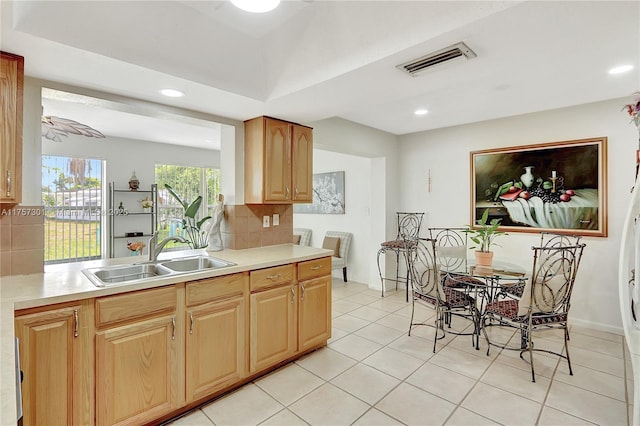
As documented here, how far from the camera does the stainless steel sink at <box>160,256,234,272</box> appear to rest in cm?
252

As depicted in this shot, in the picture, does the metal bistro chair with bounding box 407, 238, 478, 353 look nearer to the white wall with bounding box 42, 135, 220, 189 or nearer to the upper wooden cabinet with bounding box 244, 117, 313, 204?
the upper wooden cabinet with bounding box 244, 117, 313, 204

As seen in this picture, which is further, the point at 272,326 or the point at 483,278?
the point at 483,278

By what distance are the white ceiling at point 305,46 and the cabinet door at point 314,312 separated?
1.56m

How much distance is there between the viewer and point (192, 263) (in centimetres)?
264

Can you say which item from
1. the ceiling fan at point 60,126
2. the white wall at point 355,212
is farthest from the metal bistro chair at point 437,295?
the ceiling fan at point 60,126

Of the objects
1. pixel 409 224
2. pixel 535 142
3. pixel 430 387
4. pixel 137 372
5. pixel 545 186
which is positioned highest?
pixel 535 142

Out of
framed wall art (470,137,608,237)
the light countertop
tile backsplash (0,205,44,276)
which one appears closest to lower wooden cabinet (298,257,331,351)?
the light countertop

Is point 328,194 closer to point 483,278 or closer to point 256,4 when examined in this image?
point 483,278

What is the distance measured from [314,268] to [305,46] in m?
1.76

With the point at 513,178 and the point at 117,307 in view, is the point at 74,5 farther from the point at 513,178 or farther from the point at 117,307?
the point at 513,178

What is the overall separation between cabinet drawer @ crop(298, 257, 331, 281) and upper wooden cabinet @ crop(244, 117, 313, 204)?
0.70 meters

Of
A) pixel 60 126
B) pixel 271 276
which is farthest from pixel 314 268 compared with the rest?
pixel 60 126

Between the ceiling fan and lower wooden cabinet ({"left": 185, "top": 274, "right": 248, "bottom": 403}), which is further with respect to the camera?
the ceiling fan

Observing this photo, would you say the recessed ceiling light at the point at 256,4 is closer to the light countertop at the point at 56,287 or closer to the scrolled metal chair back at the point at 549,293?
the light countertop at the point at 56,287
